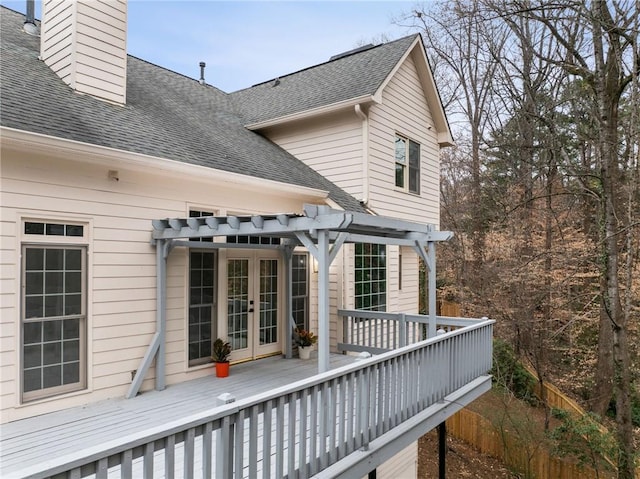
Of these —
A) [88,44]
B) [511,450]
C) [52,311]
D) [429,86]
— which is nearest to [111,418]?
[52,311]

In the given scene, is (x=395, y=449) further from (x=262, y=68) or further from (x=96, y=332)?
(x=262, y=68)

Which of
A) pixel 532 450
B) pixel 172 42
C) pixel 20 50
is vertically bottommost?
pixel 532 450

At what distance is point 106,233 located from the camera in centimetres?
499

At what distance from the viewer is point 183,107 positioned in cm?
836

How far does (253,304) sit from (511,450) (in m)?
7.20

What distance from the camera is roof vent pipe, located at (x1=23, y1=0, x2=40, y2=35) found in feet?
23.7

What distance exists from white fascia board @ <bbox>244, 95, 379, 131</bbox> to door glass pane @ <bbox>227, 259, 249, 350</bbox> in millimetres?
3734

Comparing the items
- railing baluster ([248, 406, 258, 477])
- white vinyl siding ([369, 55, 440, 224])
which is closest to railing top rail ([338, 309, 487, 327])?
white vinyl siding ([369, 55, 440, 224])

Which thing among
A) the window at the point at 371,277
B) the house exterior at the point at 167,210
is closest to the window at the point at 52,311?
the house exterior at the point at 167,210

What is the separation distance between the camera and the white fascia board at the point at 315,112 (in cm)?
807

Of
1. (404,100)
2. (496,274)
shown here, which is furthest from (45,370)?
(496,274)

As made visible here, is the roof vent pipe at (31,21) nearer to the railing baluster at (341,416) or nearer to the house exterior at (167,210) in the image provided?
the house exterior at (167,210)

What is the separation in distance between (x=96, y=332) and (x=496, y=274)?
13016 millimetres

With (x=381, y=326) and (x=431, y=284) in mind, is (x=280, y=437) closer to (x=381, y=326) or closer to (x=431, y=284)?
(x=431, y=284)
